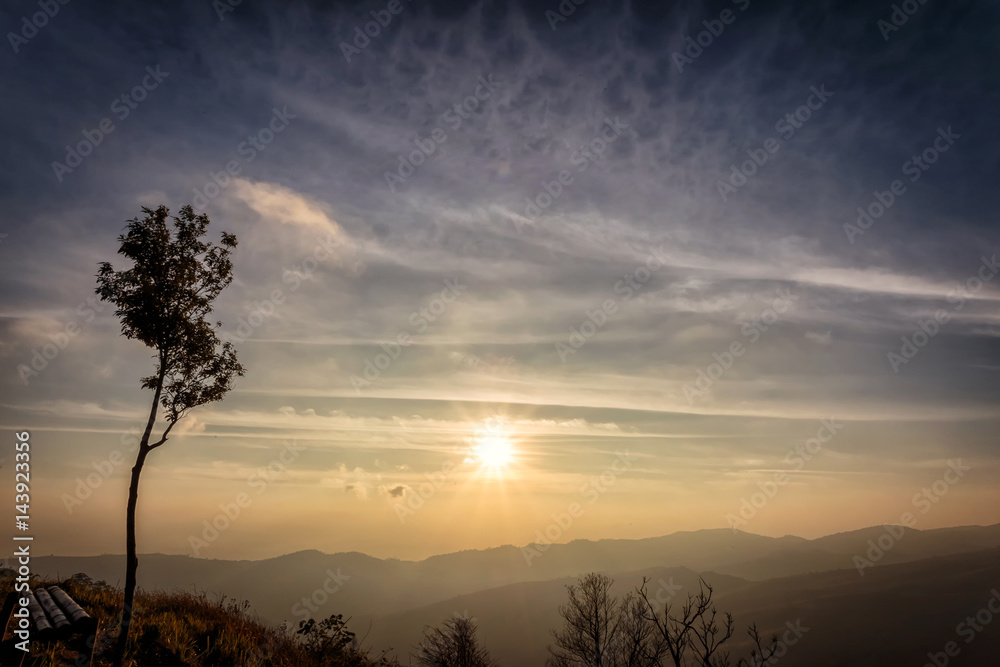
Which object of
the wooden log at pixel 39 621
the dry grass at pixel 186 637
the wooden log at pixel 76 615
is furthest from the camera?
the dry grass at pixel 186 637

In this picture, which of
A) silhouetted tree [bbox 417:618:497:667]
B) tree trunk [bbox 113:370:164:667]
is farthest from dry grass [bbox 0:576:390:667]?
silhouetted tree [bbox 417:618:497:667]

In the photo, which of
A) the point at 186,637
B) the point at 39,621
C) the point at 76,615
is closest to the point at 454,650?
the point at 186,637

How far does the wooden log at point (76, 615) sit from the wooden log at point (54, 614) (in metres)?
0.07

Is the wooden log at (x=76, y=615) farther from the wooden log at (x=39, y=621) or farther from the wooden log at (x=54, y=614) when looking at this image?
the wooden log at (x=39, y=621)

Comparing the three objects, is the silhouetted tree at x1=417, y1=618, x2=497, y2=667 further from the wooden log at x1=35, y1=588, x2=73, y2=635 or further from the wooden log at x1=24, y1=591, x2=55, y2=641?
the wooden log at x1=24, y1=591, x2=55, y2=641

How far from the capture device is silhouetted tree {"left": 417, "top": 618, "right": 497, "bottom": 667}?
4309 cm

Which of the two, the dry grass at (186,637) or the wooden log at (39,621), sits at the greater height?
the wooden log at (39,621)

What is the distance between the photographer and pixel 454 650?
44.4 metres

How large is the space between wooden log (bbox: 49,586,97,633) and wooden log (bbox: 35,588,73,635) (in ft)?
0.22

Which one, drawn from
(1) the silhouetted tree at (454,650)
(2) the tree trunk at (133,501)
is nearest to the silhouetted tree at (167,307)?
(2) the tree trunk at (133,501)

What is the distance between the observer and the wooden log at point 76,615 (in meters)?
8.09

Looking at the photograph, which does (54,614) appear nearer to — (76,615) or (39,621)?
(39,621)

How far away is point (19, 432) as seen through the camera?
12523 millimetres

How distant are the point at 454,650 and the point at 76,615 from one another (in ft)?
138
